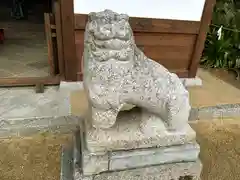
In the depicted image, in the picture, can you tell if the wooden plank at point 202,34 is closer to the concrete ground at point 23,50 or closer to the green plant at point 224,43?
the green plant at point 224,43

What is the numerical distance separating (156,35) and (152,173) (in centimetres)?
203

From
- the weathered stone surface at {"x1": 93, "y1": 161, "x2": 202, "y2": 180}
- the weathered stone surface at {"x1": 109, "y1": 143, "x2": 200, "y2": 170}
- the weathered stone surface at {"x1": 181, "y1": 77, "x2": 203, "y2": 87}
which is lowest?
the weathered stone surface at {"x1": 181, "y1": 77, "x2": 203, "y2": 87}

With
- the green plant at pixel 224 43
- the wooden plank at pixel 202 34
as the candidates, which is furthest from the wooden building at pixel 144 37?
the green plant at pixel 224 43

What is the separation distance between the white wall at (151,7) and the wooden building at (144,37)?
0.01 m

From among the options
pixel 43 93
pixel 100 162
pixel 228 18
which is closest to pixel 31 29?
pixel 43 93

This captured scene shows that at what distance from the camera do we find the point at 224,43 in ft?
14.0

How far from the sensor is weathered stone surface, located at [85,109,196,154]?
1.58 metres

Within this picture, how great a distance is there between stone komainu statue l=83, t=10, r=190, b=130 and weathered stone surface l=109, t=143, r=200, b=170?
0.77 feet

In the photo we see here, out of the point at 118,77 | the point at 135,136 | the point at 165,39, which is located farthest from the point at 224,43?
the point at 118,77

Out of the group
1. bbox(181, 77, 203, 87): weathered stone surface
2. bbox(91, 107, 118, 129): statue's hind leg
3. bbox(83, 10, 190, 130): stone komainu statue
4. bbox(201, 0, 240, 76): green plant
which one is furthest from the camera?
bbox(201, 0, 240, 76): green plant

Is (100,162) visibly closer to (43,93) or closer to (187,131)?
(187,131)

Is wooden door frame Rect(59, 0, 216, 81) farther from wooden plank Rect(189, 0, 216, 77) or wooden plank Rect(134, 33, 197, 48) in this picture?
wooden plank Rect(134, 33, 197, 48)

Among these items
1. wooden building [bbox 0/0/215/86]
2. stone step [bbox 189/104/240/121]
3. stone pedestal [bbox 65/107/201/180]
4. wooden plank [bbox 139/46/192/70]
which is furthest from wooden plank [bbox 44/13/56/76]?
stone step [bbox 189/104/240/121]

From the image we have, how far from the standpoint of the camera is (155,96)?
1504 millimetres
